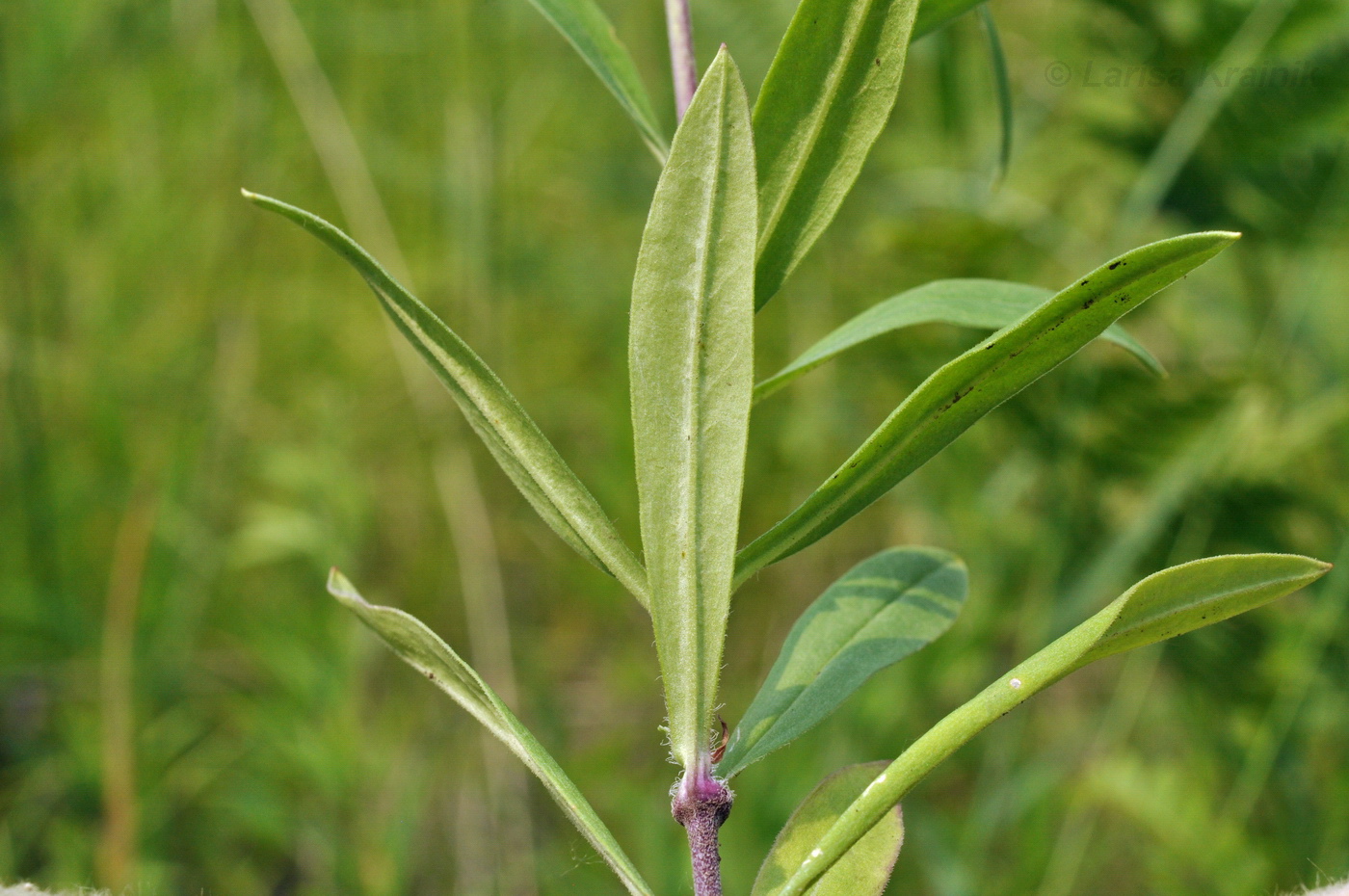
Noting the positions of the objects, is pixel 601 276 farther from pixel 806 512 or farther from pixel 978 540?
pixel 806 512

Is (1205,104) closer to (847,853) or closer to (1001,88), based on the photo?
(1001,88)

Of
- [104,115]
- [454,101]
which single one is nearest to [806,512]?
[454,101]

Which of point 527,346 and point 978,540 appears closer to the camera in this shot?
point 978,540

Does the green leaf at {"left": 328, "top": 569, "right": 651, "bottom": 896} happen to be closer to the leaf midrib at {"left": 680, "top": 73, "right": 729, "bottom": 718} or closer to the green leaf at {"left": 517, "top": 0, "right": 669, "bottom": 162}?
the leaf midrib at {"left": 680, "top": 73, "right": 729, "bottom": 718}

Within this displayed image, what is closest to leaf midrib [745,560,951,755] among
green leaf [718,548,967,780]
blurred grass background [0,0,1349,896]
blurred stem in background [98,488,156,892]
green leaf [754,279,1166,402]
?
green leaf [718,548,967,780]

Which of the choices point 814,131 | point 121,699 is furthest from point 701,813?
point 121,699

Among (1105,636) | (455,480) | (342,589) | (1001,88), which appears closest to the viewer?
(1105,636)
